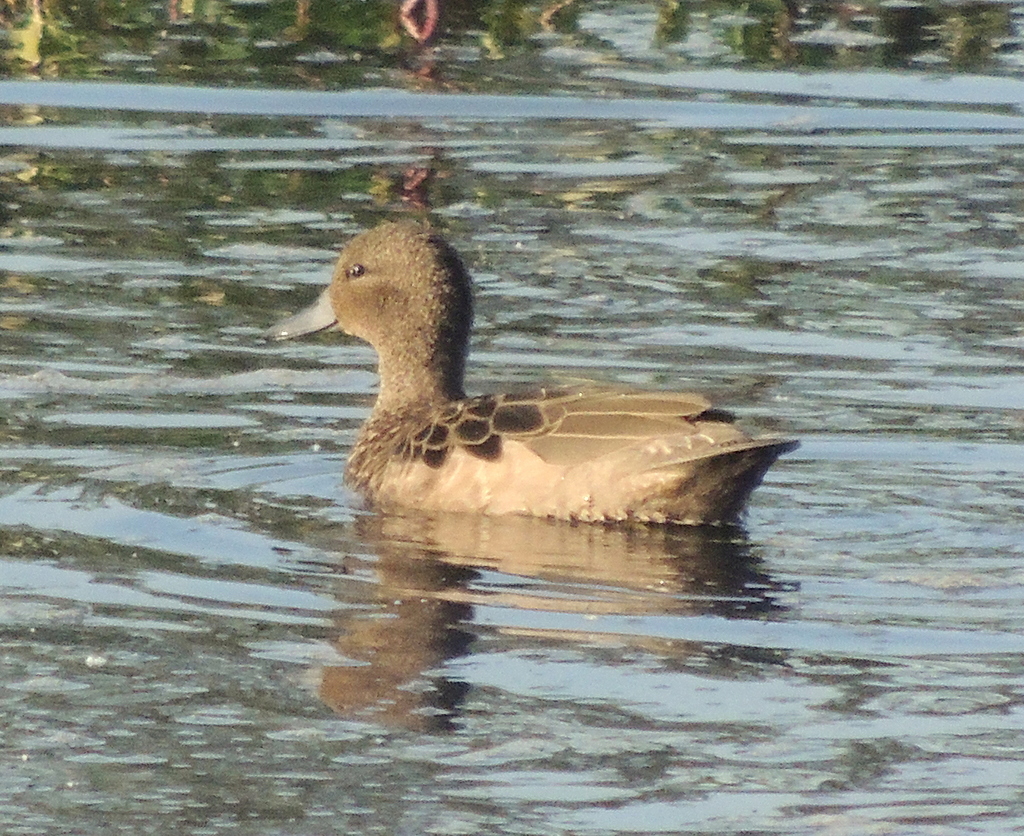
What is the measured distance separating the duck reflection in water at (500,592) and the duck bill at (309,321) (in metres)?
1.32

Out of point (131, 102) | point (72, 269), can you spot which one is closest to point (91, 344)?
point (72, 269)

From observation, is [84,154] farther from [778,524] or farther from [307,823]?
[307,823]

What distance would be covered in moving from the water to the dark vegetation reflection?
52 millimetres

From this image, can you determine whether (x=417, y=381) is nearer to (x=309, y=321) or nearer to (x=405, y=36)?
(x=309, y=321)

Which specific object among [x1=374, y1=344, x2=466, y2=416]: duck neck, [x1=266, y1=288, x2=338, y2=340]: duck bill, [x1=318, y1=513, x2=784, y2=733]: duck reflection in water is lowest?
[x1=318, y1=513, x2=784, y2=733]: duck reflection in water

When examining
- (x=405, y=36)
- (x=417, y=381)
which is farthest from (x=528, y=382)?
(x=405, y=36)

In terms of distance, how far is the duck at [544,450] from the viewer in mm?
7551

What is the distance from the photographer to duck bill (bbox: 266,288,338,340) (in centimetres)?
908

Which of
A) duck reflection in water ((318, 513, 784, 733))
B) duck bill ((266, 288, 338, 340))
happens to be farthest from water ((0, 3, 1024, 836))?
duck bill ((266, 288, 338, 340))

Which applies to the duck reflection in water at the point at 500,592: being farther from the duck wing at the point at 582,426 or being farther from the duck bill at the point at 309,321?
the duck bill at the point at 309,321

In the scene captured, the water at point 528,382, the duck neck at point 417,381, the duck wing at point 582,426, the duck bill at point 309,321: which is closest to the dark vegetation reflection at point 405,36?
the water at point 528,382

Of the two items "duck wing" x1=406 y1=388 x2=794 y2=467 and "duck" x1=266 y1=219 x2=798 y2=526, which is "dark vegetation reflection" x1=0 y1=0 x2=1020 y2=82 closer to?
"duck" x1=266 y1=219 x2=798 y2=526

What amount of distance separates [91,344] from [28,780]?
A: 4.25 m

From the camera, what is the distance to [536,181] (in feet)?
39.3
